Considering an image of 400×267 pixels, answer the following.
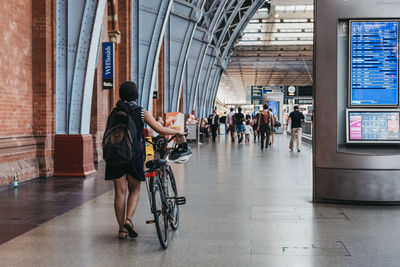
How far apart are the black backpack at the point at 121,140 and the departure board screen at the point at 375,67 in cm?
364

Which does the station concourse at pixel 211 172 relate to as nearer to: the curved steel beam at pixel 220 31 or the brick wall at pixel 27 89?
the brick wall at pixel 27 89

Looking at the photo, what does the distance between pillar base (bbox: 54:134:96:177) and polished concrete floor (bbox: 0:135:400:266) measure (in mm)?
2851

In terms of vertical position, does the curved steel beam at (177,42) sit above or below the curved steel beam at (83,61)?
above

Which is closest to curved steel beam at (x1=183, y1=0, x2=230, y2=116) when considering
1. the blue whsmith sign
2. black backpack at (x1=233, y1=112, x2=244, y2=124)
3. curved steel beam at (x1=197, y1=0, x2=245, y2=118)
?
curved steel beam at (x1=197, y1=0, x2=245, y2=118)

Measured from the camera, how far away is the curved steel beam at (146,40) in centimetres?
1879

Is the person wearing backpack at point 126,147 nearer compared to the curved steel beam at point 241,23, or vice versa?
the person wearing backpack at point 126,147

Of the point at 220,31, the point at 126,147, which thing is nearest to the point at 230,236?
the point at 126,147

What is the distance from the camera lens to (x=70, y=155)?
456 inches

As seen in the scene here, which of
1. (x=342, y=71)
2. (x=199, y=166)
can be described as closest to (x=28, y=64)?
(x=199, y=166)

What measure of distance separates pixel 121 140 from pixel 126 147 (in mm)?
83

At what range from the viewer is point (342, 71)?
312 inches

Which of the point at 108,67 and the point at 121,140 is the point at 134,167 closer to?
the point at 121,140

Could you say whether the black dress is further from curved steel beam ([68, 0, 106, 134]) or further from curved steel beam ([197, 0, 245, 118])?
curved steel beam ([197, 0, 245, 118])

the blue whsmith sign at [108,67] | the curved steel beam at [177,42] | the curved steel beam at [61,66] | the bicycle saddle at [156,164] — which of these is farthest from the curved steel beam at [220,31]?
the bicycle saddle at [156,164]
